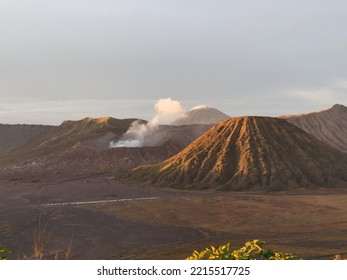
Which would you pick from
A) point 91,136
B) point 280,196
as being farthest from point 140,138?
point 280,196

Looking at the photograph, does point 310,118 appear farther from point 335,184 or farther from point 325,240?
point 325,240

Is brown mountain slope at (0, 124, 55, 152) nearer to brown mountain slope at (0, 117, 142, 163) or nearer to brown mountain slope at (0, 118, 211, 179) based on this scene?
brown mountain slope at (0, 117, 142, 163)

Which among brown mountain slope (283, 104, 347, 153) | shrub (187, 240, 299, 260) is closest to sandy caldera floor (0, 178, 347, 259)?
shrub (187, 240, 299, 260)

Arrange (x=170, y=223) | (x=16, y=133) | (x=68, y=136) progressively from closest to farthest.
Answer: (x=170, y=223)
(x=68, y=136)
(x=16, y=133)

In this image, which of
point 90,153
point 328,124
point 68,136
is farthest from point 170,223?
point 68,136

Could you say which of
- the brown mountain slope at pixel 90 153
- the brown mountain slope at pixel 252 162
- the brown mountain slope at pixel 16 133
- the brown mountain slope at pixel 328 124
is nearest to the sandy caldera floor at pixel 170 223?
the brown mountain slope at pixel 252 162

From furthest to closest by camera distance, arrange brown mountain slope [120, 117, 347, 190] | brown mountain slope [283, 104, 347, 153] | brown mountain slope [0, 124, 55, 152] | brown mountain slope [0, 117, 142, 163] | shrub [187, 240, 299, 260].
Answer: brown mountain slope [0, 124, 55, 152]
brown mountain slope [0, 117, 142, 163]
brown mountain slope [283, 104, 347, 153]
brown mountain slope [120, 117, 347, 190]
shrub [187, 240, 299, 260]

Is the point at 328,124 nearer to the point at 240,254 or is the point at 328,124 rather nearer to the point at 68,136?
the point at 68,136
